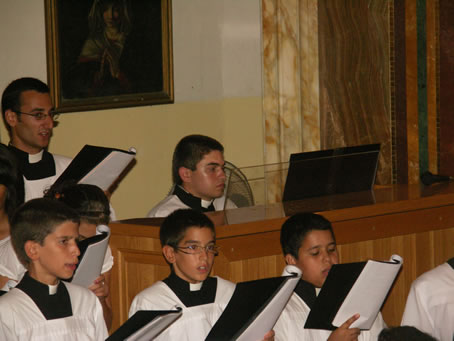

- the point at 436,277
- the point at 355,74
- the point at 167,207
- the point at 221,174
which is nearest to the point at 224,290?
the point at 436,277

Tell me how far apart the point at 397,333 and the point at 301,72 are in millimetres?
5357

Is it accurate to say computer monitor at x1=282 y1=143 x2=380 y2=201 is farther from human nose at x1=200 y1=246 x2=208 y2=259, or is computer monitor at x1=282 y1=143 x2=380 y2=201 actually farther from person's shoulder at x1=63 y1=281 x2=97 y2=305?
person's shoulder at x1=63 y1=281 x2=97 y2=305

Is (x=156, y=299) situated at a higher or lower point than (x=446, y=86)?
lower

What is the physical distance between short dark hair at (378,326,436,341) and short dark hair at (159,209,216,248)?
139cm

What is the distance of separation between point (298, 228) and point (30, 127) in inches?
71.3

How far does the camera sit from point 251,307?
367 cm

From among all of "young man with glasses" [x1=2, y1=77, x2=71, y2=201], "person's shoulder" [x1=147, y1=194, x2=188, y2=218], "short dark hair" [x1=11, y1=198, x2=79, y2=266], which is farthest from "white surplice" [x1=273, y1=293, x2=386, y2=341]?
"young man with glasses" [x1=2, y1=77, x2=71, y2=201]

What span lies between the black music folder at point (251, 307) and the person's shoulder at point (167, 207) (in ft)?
6.41

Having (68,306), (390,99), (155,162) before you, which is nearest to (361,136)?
(390,99)

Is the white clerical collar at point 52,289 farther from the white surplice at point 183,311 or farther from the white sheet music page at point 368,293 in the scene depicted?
Answer: the white sheet music page at point 368,293

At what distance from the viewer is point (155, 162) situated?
783cm

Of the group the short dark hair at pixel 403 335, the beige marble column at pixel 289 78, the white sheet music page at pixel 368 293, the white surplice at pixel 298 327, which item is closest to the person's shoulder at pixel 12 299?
the white surplice at pixel 298 327

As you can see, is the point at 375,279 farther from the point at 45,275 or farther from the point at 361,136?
the point at 361,136

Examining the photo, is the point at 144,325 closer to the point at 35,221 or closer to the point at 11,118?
the point at 35,221
